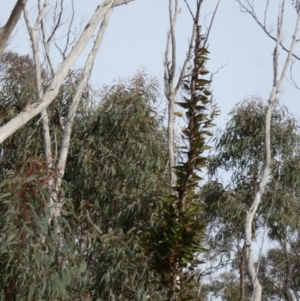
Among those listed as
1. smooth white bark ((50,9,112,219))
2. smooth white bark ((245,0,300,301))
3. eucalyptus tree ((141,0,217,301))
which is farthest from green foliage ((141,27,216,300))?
smooth white bark ((245,0,300,301))

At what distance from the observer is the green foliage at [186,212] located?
4.99 meters

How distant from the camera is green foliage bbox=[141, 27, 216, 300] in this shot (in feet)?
16.4

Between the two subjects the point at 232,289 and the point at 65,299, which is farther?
the point at 232,289

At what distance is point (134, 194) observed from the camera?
8.63 m

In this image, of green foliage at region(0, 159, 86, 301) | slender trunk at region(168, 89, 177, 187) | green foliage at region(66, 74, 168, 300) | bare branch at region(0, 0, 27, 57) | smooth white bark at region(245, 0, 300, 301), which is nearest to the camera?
bare branch at region(0, 0, 27, 57)

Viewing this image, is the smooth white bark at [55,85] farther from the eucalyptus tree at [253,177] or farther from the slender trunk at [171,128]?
the eucalyptus tree at [253,177]

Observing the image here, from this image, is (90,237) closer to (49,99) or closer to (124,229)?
(124,229)

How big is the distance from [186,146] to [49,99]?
0.94 meters

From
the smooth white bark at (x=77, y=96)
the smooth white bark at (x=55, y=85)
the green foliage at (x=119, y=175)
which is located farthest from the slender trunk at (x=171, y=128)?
the smooth white bark at (x=55, y=85)

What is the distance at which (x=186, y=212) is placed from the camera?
5047 millimetres

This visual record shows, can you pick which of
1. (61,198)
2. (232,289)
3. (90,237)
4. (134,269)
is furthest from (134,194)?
(232,289)

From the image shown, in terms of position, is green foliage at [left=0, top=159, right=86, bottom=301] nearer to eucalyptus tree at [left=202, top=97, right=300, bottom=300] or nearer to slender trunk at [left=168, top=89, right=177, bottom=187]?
slender trunk at [left=168, top=89, right=177, bottom=187]

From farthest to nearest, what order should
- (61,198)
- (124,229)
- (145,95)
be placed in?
(145,95), (124,229), (61,198)

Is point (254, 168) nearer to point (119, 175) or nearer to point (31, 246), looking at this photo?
point (119, 175)
